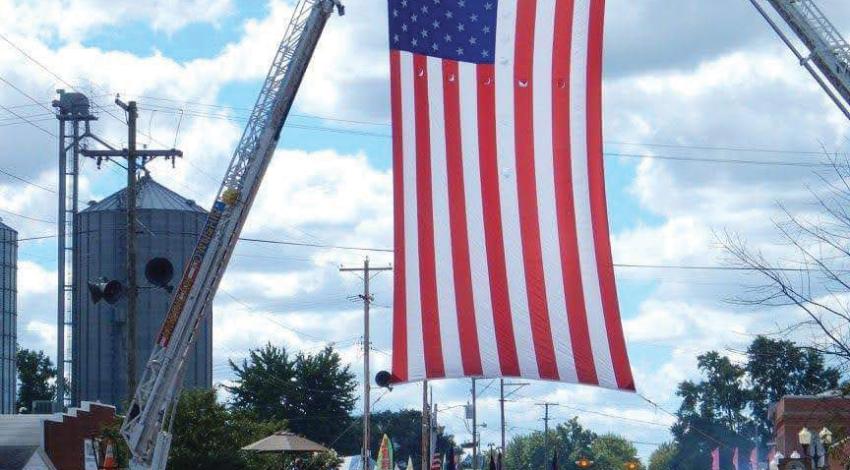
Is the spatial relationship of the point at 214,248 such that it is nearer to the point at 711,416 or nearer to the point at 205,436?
the point at 205,436

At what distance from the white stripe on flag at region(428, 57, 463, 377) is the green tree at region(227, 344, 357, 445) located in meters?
77.5

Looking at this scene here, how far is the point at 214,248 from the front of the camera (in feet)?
96.8

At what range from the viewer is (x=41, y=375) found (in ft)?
335

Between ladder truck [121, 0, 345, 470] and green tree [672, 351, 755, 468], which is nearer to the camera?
ladder truck [121, 0, 345, 470]

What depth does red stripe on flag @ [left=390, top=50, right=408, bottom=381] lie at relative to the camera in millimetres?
16625

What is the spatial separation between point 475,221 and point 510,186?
0.56m

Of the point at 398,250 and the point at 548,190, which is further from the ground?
the point at 548,190

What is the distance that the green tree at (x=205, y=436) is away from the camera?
42.2 m

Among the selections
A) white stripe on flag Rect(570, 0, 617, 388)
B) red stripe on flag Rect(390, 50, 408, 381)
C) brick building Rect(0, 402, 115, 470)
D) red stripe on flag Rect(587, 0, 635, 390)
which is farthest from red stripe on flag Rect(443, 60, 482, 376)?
brick building Rect(0, 402, 115, 470)

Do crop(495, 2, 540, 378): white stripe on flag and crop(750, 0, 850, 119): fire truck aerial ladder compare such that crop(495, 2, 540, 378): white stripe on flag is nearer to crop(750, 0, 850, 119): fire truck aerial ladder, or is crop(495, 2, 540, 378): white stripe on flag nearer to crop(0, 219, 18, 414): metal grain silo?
crop(750, 0, 850, 119): fire truck aerial ladder

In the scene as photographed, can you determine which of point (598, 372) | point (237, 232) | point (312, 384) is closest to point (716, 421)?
point (312, 384)

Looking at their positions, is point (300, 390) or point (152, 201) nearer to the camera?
point (152, 201)

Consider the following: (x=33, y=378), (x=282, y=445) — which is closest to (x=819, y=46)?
(x=282, y=445)

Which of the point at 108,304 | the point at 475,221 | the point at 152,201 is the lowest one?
the point at 475,221
